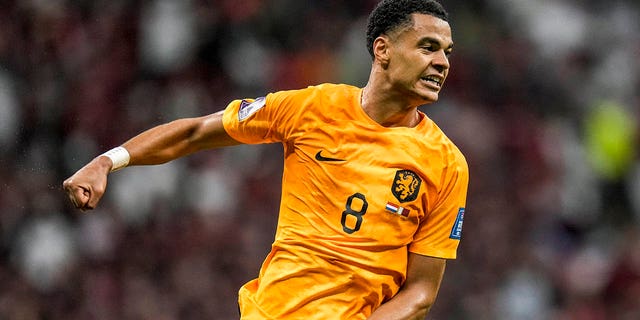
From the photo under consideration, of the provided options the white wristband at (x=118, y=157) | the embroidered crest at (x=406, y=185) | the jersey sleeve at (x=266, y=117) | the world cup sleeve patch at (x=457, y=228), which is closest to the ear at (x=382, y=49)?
the jersey sleeve at (x=266, y=117)

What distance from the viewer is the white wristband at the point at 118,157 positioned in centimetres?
510

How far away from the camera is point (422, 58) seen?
5.02 m

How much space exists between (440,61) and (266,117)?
30.2 inches

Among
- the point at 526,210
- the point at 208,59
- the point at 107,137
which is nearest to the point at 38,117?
the point at 107,137

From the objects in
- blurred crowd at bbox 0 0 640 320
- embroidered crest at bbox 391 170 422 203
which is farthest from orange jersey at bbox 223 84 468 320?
blurred crowd at bbox 0 0 640 320

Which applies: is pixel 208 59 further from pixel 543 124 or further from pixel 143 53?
pixel 543 124

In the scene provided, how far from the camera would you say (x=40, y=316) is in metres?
9.16

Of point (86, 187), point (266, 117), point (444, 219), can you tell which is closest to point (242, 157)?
point (266, 117)

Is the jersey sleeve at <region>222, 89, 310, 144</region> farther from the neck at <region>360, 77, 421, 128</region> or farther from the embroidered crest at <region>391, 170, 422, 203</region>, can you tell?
the embroidered crest at <region>391, 170, 422, 203</region>

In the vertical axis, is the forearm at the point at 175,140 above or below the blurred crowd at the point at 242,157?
above

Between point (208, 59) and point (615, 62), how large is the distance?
4.18 meters

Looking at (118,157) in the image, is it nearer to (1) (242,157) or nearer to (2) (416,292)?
(2) (416,292)

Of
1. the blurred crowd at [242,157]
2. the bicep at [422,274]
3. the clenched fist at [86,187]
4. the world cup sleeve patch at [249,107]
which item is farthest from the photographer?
the blurred crowd at [242,157]

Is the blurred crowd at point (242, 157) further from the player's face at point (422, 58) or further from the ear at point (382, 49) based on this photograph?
the player's face at point (422, 58)
